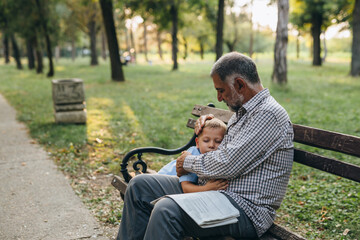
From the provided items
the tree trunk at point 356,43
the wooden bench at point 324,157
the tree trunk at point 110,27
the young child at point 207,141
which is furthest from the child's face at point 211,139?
the tree trunk at point 356,43

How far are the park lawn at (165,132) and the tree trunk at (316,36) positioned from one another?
1303 cm

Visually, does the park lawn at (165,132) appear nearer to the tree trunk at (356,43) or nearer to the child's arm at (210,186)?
the child's arm at (210,186)

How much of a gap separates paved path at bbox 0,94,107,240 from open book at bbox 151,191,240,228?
160 centimetres

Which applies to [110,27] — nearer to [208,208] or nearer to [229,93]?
[229,93]

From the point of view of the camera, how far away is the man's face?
2.55 meters

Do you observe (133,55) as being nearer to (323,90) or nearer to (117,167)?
(323,90)

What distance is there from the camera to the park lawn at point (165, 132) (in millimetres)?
4039

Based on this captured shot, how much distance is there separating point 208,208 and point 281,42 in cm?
1115

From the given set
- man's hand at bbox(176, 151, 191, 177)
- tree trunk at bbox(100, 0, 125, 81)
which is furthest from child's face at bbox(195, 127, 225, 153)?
tree trunk at bbox(100, 0, 125, 81)

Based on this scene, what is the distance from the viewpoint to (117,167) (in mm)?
5621

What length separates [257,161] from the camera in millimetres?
2412

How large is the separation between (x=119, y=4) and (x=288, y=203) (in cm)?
1786

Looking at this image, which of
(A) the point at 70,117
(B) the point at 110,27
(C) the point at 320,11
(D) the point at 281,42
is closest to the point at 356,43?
(D) the point at 281,42

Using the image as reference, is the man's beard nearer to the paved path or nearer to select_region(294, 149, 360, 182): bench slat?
select_region(294, 149, 360, 182): bench slat
